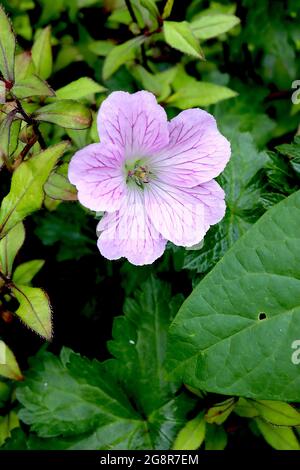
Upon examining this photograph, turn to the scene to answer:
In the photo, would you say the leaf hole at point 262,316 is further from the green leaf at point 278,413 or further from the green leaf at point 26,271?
the green leaf at point 26,271

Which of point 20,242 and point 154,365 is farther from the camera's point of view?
point 154,365

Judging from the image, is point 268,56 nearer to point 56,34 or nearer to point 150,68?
point 150,68

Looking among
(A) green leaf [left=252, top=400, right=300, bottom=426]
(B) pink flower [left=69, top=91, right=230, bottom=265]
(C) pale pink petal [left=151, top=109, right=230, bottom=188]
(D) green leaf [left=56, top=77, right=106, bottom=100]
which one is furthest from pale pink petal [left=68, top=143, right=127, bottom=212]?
(A) green leaf [left=252, top=400, right=300, bottom=426]

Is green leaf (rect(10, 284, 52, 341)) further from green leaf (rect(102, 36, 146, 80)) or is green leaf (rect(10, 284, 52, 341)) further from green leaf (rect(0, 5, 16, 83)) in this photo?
green leaf (rect(102, 36, 146, 80))

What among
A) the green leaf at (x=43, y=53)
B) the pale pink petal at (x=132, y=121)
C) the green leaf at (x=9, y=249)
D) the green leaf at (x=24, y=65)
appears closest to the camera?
the pale pink petal at (x=132, y=121)

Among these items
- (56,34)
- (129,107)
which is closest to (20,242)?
(129,107)

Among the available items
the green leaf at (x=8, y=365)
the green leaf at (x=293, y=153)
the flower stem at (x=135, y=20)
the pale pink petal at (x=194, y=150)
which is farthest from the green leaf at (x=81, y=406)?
the flower stem at (x=135, y=20)

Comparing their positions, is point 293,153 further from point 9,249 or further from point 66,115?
point 9,249
